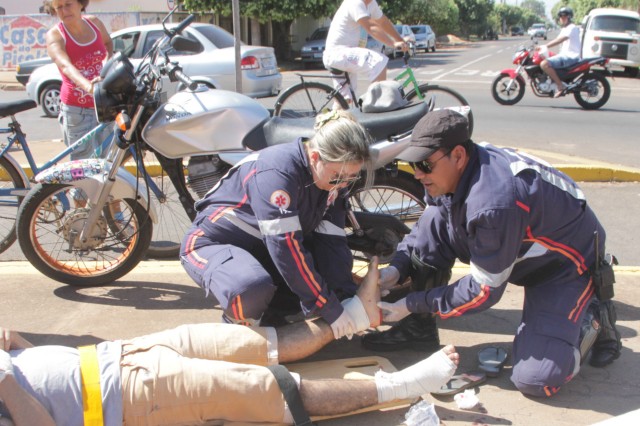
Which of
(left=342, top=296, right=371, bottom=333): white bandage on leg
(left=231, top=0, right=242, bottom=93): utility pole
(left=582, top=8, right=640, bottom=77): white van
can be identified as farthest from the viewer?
(left=582, top=8, right=640, bottom=77): white van

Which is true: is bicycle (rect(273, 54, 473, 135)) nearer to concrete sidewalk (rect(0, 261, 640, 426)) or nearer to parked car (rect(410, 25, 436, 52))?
concrete sidewalk (rect(0, 261, 640, 426))

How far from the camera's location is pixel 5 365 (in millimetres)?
2357

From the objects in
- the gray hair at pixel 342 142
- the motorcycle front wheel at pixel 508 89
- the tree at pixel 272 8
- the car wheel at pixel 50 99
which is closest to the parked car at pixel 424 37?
the tree at pixel 272 8

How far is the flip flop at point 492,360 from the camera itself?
10.8 feet

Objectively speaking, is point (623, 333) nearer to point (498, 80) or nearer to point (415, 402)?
point (415, 402)

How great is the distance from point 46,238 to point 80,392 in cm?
212

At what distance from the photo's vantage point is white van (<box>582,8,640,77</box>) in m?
19.1

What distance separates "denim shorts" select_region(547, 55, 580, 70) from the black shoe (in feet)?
33.2

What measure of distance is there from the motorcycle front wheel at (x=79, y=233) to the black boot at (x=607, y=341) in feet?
8.34

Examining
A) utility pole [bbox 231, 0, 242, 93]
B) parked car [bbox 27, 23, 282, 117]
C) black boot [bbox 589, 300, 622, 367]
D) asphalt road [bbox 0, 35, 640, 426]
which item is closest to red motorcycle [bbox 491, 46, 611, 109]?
parked car [bbox 27, 23, 282, 117]

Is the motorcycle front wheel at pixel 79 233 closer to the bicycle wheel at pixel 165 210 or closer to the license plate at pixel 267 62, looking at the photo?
the bicycle wheel at pixel 165 210

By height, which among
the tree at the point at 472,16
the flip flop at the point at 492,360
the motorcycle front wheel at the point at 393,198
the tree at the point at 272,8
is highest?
the tree at the point at 472,16

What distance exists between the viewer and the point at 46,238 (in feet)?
14.3

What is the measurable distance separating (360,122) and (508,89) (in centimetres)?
974
